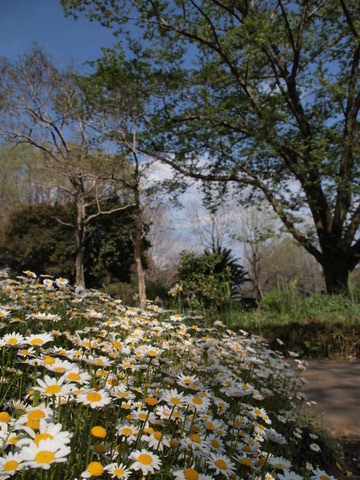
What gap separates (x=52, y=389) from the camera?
1.02 m

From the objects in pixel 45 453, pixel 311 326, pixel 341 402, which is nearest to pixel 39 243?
pixel 311 326

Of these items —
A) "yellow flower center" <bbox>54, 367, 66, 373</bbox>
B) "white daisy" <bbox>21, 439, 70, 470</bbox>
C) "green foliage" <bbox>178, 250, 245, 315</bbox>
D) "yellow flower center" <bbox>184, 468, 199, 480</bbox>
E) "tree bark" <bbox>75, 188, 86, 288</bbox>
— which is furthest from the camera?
"tree bark" <bbox>75, 188, 86, 288</bbox>

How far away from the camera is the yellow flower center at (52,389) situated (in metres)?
1.01

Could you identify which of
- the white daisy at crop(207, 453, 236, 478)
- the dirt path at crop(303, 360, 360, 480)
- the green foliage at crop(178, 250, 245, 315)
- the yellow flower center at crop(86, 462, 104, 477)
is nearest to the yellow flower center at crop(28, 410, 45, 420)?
the yellow flower center at crop(86, 462, 104, 477)

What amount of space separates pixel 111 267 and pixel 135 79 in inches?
328

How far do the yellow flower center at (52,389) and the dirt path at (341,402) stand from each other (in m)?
2.46

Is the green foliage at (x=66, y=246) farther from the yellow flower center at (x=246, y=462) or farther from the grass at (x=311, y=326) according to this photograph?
the yellow flower center at (x=246, y=462)

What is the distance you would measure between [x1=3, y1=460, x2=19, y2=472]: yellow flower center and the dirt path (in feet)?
8.37

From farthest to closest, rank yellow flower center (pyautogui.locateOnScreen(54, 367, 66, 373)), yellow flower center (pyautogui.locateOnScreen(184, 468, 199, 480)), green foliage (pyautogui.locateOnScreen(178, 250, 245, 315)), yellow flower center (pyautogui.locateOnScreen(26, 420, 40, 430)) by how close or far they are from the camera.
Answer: green foliage (pyautogui.locateOnScreen(178, 250, 245, 315)), yellow flower center (pyautogui.locateOnScreen(54, 367, 66, 373)), yellow flower center (pyautogui.locateOnScreen(184, 468, 199, 480)), yellow flower center (pyautogui.locateOnScreen(26, 420, 40, 430))

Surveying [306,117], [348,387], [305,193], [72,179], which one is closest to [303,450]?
[348,387]

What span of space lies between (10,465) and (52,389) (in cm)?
22

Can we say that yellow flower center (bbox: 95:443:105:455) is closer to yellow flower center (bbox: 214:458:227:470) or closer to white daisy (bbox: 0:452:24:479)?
white daisy (bbox: 0:452:24:479)

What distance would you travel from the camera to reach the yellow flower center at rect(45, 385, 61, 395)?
101 centimetres

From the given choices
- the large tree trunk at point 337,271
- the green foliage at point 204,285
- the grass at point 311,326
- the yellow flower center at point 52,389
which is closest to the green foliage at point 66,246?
the green foliage at point 204,285
